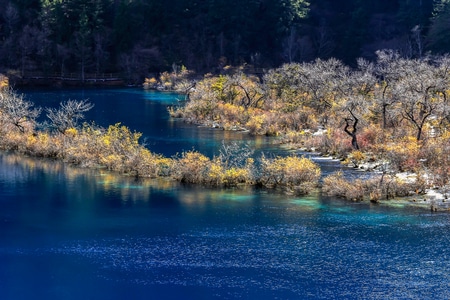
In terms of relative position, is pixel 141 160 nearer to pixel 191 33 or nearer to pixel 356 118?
pixel 356 118

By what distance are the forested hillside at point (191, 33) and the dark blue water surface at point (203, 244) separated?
7848cm

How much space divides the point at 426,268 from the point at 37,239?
62.5 feet

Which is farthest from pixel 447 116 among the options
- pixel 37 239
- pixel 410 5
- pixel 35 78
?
pixel 35 78

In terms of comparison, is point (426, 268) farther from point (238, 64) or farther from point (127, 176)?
point (238, 64)

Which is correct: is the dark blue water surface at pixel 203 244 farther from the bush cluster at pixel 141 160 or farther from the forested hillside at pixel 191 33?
the forested hillside at pixel 191 33

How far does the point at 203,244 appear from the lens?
110 ft

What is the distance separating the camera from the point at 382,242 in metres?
33.8

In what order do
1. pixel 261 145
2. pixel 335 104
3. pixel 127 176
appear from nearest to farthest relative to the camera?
pixel 127 176 < pixel 261 145 < pixel 335 104

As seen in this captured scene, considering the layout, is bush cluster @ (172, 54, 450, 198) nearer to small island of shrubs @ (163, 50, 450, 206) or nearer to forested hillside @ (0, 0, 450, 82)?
small island of shrubs @ (163, 50, 450, 206)

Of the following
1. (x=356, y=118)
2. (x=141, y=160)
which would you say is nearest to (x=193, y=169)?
(x=141, y=160)

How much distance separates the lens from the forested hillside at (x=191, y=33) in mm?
121062

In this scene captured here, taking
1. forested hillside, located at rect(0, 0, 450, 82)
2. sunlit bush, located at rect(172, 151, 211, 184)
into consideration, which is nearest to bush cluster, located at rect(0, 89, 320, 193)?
sunlit bush, located at rect(172, 151, 211, 184)

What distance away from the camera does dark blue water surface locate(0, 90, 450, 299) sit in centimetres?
2830

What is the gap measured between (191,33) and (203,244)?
101462 mm
